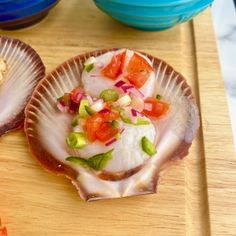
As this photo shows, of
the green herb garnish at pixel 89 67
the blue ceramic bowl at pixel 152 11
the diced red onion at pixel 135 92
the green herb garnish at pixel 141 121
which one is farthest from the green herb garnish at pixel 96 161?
the blue ceramic bowl at pixel 152 11

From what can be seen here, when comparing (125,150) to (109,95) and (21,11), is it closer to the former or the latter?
(109,95)

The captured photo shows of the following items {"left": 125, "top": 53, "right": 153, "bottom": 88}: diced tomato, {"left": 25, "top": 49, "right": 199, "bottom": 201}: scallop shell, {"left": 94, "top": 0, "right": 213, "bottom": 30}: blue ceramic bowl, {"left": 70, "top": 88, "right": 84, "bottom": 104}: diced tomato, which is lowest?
{"left": 25, "top": 49, "right": 199, "bottom": 201}: scallop shell

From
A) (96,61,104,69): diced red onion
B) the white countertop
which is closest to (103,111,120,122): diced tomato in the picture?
(96,61,104,69): diced red onion

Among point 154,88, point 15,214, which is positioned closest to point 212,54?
point 154,88

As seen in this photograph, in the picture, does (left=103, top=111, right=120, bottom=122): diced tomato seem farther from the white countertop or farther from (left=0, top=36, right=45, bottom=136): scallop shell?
the white countertop

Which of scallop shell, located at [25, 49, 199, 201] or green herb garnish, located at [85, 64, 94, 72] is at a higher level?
green herb garnish, located at [85, 64, 94, 72]

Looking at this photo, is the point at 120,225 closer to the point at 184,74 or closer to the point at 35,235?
the point at 35,235
